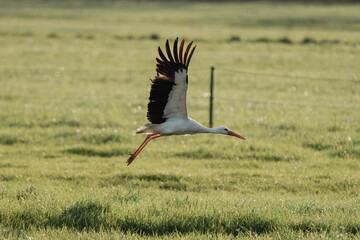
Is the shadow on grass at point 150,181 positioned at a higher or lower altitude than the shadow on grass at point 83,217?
lower

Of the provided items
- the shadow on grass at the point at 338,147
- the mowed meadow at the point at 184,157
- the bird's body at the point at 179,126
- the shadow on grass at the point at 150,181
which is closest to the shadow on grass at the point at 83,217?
the mowed meadow at the point at 184,157

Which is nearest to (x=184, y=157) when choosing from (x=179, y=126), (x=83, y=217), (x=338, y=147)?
(x=179, y=126)

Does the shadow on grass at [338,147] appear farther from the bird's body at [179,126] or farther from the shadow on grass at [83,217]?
the shadow on grass at [83,217]

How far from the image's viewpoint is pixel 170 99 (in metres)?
7.16

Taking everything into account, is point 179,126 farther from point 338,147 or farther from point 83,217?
point 338,147

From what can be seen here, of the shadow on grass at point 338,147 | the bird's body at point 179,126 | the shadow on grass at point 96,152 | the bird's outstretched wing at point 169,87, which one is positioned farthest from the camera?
the shadow on grass at point 96,152

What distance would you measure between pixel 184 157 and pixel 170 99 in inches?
117

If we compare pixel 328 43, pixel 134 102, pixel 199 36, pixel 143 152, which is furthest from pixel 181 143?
pixel 199 36

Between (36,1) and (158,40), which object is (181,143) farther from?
(36,1)

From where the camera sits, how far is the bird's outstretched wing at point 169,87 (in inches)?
265

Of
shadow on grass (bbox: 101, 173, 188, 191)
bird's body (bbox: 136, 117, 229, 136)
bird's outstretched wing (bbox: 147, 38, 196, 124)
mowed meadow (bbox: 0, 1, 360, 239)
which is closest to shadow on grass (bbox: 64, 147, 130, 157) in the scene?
mowed meadow (bbox: 0, 1, 360, 239)

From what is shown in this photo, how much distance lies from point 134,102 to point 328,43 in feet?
59.5

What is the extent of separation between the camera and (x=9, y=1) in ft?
249

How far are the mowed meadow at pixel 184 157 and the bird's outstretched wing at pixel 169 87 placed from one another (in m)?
1.13
